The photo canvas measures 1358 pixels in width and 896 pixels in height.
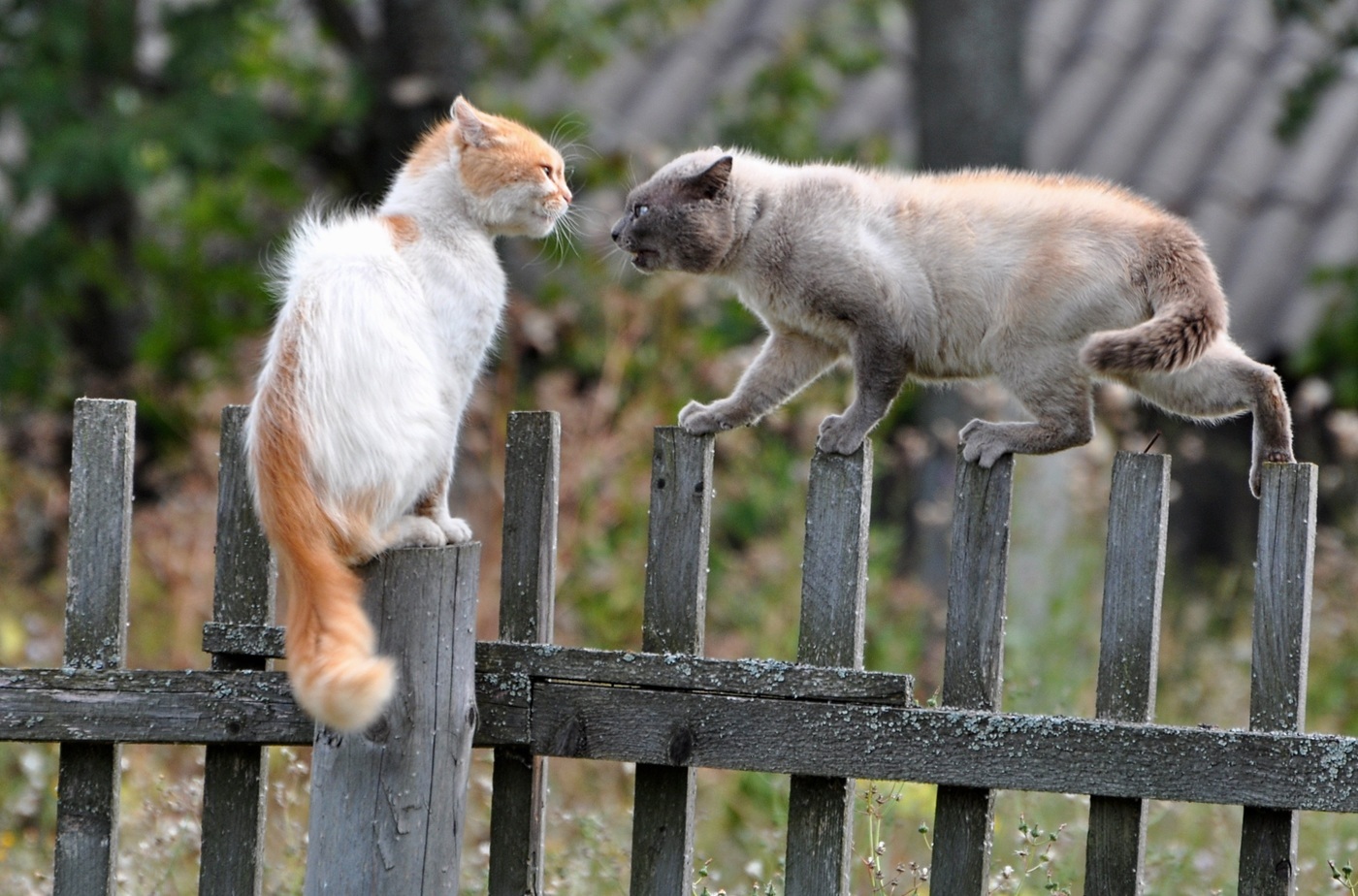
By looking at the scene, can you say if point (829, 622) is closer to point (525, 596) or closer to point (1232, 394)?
point (525, 596)

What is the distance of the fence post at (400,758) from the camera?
86.6 inches

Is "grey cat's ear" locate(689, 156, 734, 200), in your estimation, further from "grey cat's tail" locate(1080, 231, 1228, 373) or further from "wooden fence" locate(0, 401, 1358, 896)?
"grey cat's tail" locate(1080, 231, 1228, 373)

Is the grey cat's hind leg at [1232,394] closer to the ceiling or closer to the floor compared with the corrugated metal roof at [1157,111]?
closer to the floor

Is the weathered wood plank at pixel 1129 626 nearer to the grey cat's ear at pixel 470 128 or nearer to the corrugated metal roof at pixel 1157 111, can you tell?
the grey cat's ear at pixel 470 128

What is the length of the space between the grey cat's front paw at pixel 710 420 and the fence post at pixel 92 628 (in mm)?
950

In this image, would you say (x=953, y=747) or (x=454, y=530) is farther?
(x=454, y=530)

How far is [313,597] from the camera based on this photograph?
80.7 inches

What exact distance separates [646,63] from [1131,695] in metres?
6.91

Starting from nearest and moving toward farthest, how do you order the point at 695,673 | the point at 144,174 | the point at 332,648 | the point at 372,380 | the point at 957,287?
the point at 332,648
the point at 372,380
the point at 695,673
the point at 957,287
the point at 144,174

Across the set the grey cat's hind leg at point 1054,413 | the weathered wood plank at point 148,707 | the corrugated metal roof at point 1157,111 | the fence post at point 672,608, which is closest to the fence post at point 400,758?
the weathered wood plank at point 148,707

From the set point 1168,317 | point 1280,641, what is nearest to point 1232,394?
point 1168,317

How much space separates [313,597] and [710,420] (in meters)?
0.80

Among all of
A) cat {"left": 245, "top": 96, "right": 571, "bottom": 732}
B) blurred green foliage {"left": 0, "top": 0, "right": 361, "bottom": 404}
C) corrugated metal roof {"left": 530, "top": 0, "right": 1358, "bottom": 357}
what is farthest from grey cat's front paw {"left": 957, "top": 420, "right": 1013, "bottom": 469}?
corrugated metal roof {"left": 530, "top": 0, "right": 1358, "bottom": 357}

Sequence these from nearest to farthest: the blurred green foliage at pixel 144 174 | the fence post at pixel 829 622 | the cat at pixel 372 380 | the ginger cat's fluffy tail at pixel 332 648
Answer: the ginger cat's fluffy tail at pixel 332 648
the cat at pixel 372 380
the fence post at pixel 829 622
the blurred green foliage at pixel 144 174
